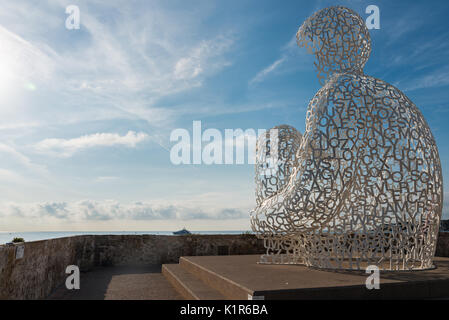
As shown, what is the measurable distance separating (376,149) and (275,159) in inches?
118

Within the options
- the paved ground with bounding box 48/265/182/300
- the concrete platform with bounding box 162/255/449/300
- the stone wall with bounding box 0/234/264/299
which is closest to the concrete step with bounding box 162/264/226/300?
the concrete platform with bounding box 162/255/449/300

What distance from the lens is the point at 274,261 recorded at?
8.03m

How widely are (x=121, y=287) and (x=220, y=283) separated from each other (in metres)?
2.89

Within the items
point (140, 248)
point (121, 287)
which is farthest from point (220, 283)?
point (140, 248)

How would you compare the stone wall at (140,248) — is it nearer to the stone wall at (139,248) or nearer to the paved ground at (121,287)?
the stone wall at (139,248)

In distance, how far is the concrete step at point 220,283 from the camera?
5010 millimetres

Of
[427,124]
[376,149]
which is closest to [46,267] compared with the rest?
[376,149]

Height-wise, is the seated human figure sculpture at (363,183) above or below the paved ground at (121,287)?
above

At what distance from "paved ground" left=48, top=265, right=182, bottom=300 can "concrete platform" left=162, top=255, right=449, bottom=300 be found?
2.58ft

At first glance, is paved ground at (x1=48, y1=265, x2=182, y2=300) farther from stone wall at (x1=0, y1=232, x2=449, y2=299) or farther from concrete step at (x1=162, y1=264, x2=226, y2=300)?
stone wall at (x1=0, y1=232, x2=449, y2=299)

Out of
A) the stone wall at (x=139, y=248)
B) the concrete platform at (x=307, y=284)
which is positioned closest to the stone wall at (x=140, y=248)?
the stone wall at (x=139, y=248)

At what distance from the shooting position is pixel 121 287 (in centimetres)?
794

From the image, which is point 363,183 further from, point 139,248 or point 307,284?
point 139,248
